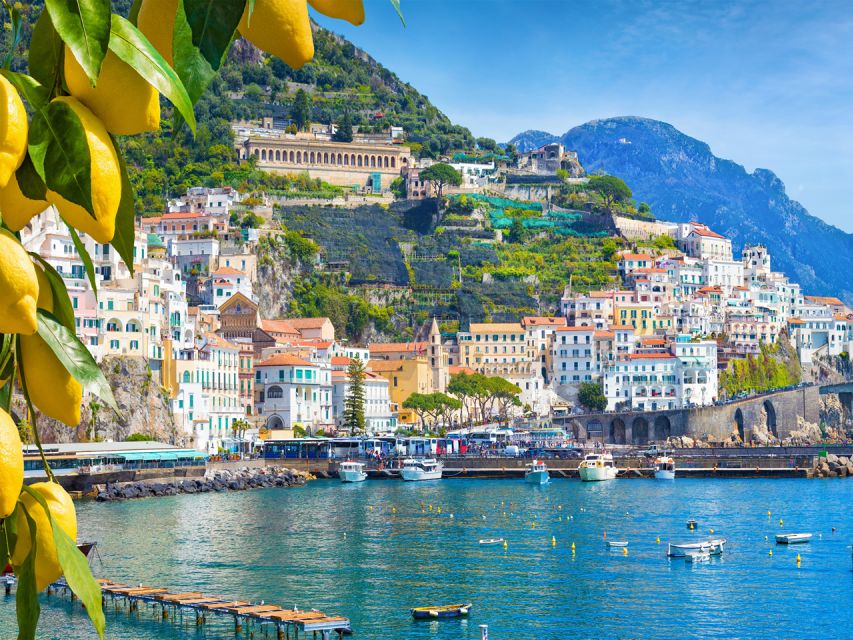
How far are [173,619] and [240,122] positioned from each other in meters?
93.7

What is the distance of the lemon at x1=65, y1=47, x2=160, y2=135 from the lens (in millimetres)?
1124

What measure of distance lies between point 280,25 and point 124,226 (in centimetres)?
27

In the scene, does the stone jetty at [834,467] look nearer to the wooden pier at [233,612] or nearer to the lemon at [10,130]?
the wooden pier at [233,612]

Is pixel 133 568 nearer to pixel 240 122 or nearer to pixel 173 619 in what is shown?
pixel 173 619

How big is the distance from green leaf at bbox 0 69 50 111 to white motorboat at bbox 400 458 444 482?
6863 cm

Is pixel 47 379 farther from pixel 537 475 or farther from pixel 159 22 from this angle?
pixel 537 475

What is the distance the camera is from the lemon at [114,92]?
1.12 meters

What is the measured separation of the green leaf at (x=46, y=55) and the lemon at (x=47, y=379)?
27 centimetres

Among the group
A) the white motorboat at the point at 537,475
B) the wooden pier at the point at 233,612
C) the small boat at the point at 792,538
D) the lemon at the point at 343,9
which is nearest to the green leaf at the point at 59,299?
the lemon at the point at 343,9

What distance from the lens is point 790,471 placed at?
7100 centimetres

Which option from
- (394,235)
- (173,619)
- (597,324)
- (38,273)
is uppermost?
(394,235)

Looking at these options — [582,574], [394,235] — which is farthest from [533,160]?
[582,574]

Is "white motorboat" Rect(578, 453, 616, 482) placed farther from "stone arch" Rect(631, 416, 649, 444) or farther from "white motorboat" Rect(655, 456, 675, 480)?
"stone arch" Rect(631, 416, 649, 444)

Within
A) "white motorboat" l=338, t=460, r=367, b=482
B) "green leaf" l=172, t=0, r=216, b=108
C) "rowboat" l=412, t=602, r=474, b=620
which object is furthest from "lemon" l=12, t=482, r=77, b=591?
"white motorboat" l=338, t=460, r=367, b=482
